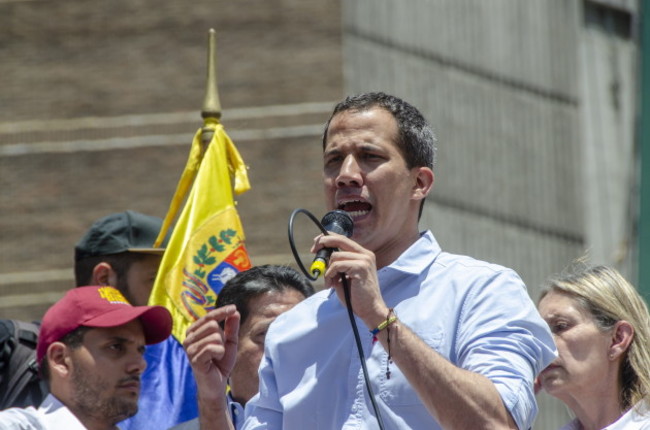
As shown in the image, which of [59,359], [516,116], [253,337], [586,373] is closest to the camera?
[586,373]

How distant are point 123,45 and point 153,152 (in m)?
1.10

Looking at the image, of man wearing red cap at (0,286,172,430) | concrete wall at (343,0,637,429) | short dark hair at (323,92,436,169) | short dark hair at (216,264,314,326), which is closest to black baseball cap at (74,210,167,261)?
short dark hair at (216,264,314,326)

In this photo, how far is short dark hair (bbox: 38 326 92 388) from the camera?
5.39 m

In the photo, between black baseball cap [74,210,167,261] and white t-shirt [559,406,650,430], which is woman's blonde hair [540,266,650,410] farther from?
black baseball cap [74,210,167,261]

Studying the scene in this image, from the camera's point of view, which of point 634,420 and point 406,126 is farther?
point 634,420

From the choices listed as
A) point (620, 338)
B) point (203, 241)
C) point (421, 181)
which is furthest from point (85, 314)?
point (620, 338)

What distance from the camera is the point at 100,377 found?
5.32 metres

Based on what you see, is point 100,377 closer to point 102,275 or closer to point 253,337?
point 253,337

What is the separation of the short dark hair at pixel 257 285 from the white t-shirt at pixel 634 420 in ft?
5.12

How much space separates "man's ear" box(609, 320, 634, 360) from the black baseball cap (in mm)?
2677

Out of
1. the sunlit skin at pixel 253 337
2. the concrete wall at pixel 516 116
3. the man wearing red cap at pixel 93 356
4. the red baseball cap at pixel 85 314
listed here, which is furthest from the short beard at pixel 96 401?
the concrete wall at pixel 516 116

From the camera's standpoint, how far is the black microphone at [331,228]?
12.5 feet

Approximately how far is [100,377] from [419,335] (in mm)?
1787

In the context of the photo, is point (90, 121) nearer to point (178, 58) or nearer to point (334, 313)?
point (178, 58)
